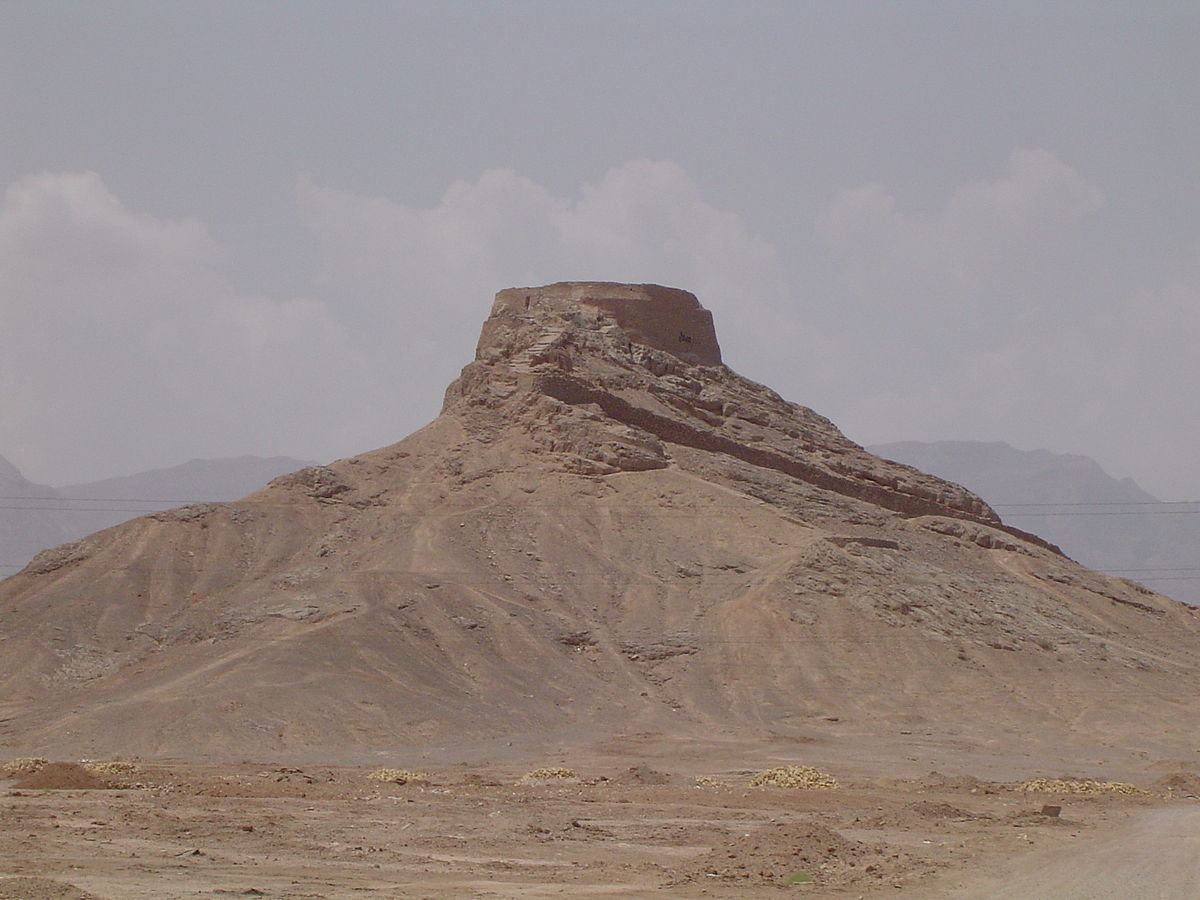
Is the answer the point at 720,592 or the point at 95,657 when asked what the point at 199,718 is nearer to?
the point at 95,657

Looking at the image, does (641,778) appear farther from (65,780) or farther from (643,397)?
(643,397)

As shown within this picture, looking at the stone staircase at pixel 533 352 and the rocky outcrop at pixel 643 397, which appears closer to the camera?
the rocky outcrop at pixel 643 397

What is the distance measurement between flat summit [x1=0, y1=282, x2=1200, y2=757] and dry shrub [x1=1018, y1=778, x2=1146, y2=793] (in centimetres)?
957

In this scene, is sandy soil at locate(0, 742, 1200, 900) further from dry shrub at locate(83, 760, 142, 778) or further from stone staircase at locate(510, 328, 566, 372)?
stone staircase at locate(510, 328, 566, 372)

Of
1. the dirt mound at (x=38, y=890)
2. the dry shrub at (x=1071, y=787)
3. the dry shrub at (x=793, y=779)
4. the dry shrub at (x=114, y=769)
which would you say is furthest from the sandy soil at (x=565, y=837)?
the dry shrub at (x=793, y=779)

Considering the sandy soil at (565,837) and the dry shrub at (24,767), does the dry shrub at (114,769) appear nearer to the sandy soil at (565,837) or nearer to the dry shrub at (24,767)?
the sandy soil at (565,837)

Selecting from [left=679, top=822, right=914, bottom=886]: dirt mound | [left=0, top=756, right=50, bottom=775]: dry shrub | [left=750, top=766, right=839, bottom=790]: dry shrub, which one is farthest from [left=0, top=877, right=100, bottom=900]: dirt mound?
[left=750, top=766, right=839, bottom=790]: dry shrub

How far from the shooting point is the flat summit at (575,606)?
44.1 metres

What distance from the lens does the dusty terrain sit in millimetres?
21922

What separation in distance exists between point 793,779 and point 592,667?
16.8 metres

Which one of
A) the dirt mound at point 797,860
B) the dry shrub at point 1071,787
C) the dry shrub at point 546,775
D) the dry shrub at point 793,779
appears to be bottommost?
the dry shrub at point 1071,787

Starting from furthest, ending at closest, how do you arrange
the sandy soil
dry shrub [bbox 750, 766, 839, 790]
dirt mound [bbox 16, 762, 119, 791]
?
dry shrub [bbox 750, 766, 839, 790] → dirt mound [bbox 16, 762, 119, 791] → the sandy soil

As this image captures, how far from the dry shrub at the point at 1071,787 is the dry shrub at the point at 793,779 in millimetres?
4626

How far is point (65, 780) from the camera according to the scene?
29.0 meters
